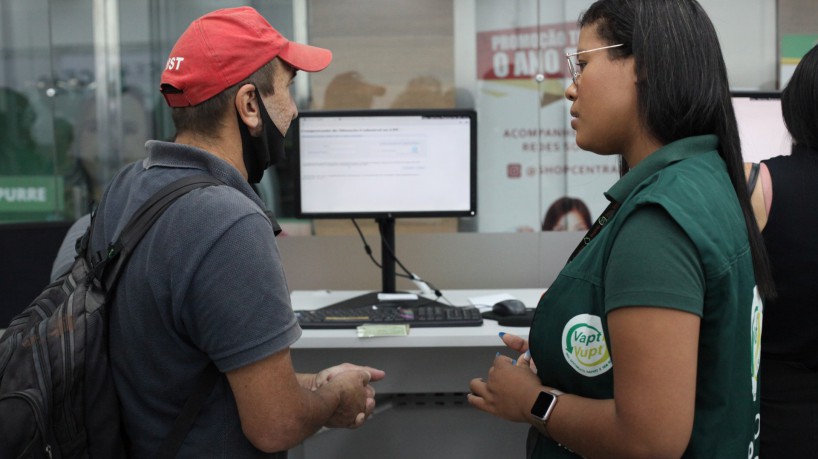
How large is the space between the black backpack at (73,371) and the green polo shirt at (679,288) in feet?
1.71

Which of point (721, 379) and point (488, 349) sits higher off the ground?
point (721, 379)

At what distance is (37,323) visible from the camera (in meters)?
0.98

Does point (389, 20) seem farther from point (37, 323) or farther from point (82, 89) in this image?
point (37, 323)

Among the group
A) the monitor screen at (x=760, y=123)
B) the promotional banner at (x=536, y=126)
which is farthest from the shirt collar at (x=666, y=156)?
the promotional banner at (x=536, y=126)

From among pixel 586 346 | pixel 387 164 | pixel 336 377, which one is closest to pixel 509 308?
pixel 387 164

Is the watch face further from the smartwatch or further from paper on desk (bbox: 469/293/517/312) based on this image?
paper on desk (bbox: 469/293/517/312)

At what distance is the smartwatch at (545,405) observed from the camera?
92 cm

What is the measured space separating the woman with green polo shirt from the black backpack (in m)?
0.52

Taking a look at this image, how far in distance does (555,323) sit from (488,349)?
1371mm

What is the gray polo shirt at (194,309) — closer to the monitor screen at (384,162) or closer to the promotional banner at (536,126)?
the monitor screen at (384,162)

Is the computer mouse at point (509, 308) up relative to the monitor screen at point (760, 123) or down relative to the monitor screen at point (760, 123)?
down

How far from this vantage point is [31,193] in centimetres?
352

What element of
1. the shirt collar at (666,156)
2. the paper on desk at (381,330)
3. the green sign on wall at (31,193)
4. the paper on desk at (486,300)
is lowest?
the paper on desk at (486,300)

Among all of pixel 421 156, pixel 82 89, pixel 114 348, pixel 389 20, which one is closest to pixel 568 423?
pixel 114 348
